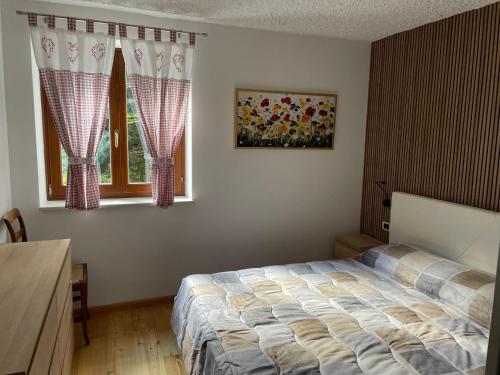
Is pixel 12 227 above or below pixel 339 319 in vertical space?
above

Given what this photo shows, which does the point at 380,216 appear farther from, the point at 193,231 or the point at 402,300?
the point at 193,231

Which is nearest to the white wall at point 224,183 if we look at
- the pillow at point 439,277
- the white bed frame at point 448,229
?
the white bed frame at point 448,229

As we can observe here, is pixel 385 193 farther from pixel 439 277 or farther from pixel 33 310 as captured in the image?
pixel 33 310

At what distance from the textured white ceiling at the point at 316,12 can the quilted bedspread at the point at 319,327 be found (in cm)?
193

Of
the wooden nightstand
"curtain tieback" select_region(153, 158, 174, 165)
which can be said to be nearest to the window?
"curtain tieback" select_region(153, 158, 174, 165)

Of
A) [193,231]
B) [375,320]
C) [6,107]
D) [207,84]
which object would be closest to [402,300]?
[375,320]

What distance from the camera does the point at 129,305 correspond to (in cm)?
319

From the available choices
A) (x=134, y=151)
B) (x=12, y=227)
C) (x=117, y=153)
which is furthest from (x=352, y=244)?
(x=12, y=227)

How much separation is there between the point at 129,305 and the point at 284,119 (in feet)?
6.92

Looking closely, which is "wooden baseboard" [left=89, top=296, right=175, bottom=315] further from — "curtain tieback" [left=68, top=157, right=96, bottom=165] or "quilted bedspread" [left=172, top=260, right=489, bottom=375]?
"curtain tieback" [left=68, top=157, right=96, bottom=165]

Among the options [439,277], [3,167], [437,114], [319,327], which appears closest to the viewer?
[319,327]

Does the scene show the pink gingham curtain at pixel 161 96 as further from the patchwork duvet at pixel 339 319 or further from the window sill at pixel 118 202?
the patchwork duvet at pixel 339 319

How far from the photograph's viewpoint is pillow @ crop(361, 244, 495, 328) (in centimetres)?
216

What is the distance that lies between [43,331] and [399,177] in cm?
295
